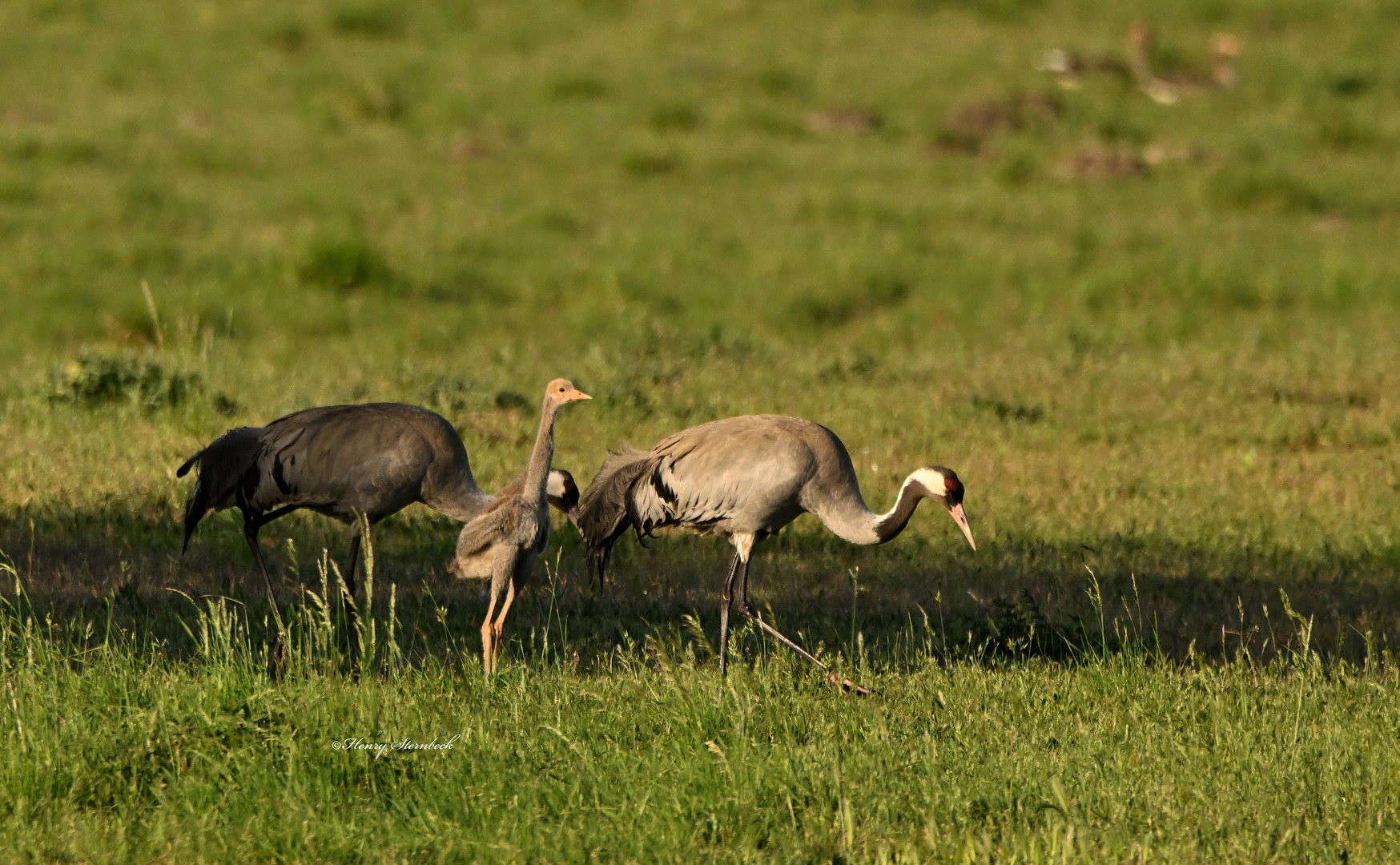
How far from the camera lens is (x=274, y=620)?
312 inches

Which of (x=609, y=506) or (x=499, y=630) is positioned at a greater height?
(x=609, y=506)

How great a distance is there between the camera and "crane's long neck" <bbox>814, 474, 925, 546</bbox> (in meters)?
7.56

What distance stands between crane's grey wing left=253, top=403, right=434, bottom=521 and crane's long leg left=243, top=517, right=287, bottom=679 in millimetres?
266

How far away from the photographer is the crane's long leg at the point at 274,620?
6.96 m

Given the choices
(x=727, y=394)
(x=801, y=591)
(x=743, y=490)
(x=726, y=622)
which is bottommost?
(x=727, y=394)

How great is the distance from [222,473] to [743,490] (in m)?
2.42

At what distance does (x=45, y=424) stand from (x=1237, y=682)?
Result: 322 inches

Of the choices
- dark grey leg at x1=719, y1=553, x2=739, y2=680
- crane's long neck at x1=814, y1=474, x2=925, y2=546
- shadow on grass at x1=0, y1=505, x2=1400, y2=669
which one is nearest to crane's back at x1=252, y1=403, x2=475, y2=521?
shadow on grass at x1=0, y1=505, x2=1400, y2=669

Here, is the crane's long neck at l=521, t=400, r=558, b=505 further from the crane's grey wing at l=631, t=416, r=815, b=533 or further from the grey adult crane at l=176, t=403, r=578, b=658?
the crane's grey wing at l=631, t=416, r=815, b=533

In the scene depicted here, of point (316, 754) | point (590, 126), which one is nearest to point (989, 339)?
point (590, 126)

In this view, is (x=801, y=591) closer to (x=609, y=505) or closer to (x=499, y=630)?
(x=609, y=505)

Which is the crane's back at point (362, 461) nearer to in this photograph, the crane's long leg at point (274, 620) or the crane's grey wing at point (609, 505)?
the crane's long leg at point (274, 620)

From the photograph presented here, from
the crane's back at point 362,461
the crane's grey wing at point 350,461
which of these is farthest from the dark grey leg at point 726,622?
the crane's grey wing at point 350,461

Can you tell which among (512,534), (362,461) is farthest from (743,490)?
(362,461)
